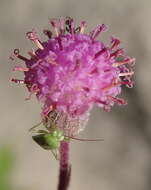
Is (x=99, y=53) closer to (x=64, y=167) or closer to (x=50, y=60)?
(x=50, y=60)

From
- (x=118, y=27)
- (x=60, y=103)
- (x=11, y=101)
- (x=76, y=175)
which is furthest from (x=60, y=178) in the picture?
(x=118, y=27)

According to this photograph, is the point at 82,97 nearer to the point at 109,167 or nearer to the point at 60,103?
the point at 60,103

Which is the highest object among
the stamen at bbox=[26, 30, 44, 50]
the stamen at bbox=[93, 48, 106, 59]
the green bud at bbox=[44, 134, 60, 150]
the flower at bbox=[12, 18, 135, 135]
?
the stamen at bbox=[26, 30, 44, 50]

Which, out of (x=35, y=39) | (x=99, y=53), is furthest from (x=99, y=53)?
(x=35, y=39)

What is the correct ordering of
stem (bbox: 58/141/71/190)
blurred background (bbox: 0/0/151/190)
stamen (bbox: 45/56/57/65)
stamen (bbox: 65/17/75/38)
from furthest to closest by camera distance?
blurred background (bbox: 0/0/151/190) < stamen (bbox: 65/17/75/38) < stem (bbox: 58/141/71/190) < stamen (bbox: 45/56/57/65)

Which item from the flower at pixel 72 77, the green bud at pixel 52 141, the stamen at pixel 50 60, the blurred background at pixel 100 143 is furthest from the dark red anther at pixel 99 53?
the blurred background at pixel 100 143

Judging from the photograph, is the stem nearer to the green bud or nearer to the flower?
the green bud

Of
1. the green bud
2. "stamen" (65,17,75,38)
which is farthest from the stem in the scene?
"stamen" (65,17,75,38)

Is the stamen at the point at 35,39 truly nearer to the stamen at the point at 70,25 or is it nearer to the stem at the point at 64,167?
the stamen at the point at 70,25
